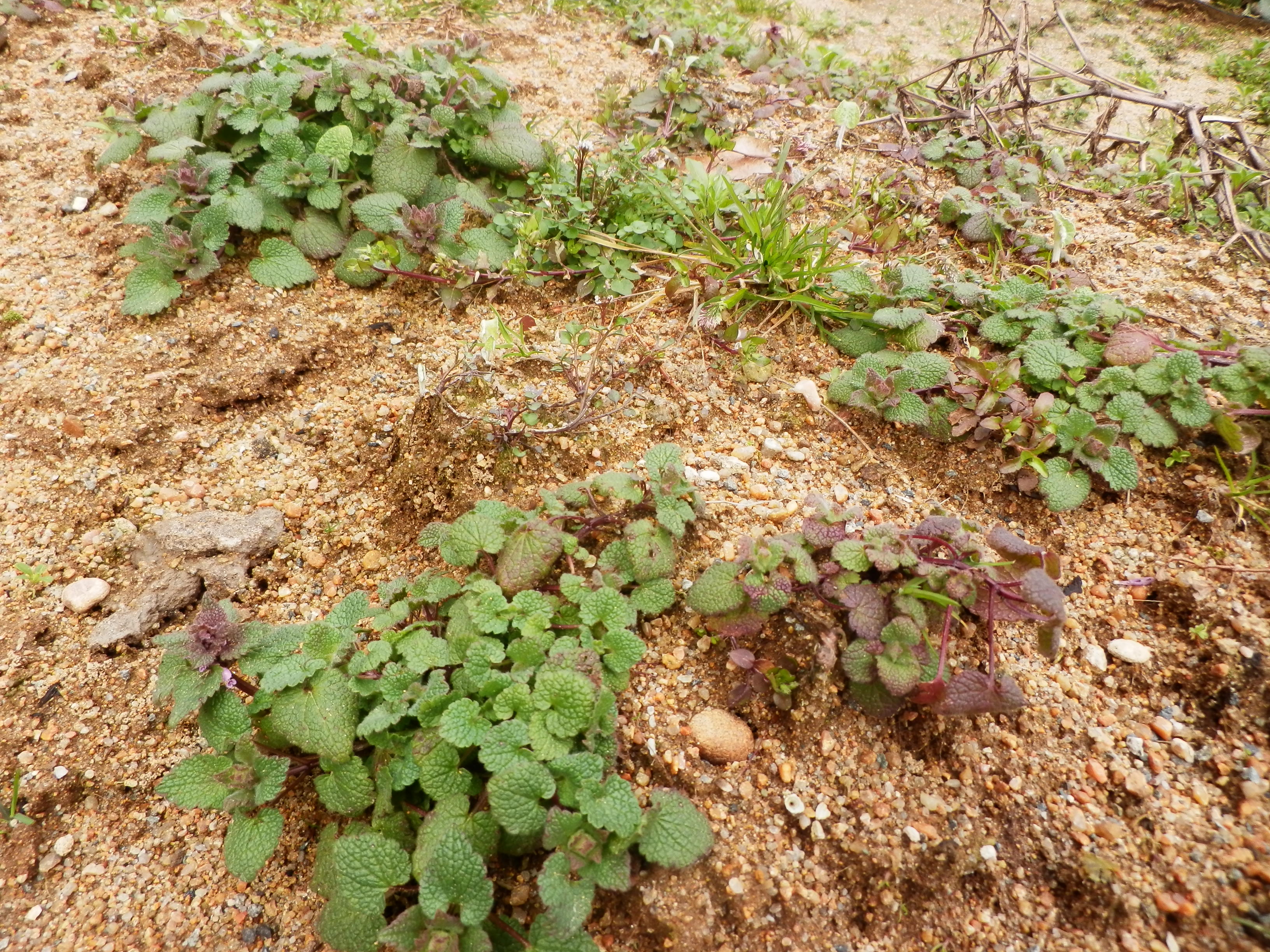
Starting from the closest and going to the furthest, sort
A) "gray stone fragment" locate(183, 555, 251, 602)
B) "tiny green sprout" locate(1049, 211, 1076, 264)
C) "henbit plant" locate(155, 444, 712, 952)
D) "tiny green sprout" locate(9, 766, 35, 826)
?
"henbit plant" locate(155, 444, 712, 952) < "tiny green sprout" locate(9, 766, 35, 826) < "gray stone fragment" locate(183, 555, 251, 602) < "tiny green sprout" locate(1049, 211, 1076, 264)

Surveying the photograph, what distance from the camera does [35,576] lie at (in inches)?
73.0

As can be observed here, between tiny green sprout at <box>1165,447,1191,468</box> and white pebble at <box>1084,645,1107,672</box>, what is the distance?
0.62 metres

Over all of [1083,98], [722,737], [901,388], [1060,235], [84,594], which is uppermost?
[1083,98]

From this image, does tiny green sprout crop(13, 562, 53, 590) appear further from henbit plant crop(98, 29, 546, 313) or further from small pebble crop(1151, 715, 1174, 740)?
small pebble crop(1151, 715, 1174, 740)

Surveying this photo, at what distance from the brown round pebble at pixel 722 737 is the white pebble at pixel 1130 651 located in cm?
89

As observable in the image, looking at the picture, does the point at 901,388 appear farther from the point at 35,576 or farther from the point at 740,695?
the point at 35,576

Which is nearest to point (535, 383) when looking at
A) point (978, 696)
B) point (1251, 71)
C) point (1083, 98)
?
point (978, 696)

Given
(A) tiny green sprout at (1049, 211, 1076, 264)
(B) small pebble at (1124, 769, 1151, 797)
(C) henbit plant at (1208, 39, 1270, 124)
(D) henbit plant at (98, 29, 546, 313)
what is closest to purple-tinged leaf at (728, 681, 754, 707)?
(B) small pebble at (1124, 769, 1151, 797)

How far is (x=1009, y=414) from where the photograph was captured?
6.61 feet

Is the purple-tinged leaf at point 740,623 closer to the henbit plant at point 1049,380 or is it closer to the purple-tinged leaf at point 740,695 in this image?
the purple-tinged leaf at point 740,695

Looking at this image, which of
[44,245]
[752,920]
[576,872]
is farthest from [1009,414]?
[44,245]

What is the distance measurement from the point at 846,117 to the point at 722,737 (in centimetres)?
284

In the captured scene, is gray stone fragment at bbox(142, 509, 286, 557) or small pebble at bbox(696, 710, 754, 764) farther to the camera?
gray stone fragment at bbox(142, 509, 286, 557)

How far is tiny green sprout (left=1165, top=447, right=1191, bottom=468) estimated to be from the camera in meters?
1.96
